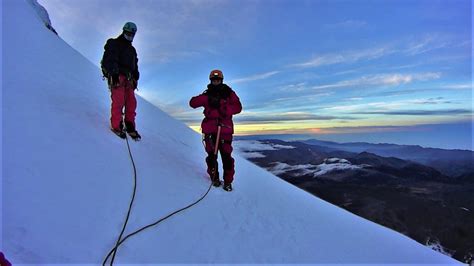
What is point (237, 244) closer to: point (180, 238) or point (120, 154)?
point (180, 238)

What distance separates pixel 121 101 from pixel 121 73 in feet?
2.10

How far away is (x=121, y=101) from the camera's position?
7680mm

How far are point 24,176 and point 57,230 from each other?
1.12 metres

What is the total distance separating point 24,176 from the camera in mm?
4488

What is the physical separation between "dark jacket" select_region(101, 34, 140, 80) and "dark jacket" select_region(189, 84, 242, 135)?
1.85 meters

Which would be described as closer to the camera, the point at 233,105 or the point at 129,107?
the point at 233,105

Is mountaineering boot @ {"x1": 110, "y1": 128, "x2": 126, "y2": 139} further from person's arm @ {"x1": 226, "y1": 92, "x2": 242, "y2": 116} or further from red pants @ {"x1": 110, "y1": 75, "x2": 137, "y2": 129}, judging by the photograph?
person's arm @ {"x1": 226, "y1": 92, "x2": 242, "y2": 116}

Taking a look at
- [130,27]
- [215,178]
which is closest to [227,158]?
[215,178]

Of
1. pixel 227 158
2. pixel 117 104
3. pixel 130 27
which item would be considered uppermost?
pixel 130 27

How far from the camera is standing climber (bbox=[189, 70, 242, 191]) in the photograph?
23.7 feet

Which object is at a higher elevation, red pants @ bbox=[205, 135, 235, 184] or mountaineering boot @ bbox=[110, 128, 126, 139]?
mountaineering boot @ bbox=[110, 128, 126, 139]

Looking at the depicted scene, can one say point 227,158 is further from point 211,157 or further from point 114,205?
point 114,205

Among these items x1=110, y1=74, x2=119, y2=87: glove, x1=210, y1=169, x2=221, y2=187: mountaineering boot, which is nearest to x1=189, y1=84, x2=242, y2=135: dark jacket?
x1=210, y1=169, x2=221, y2=187: mountaineering boot

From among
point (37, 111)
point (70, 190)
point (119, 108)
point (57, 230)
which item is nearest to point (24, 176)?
point (70, 190)
